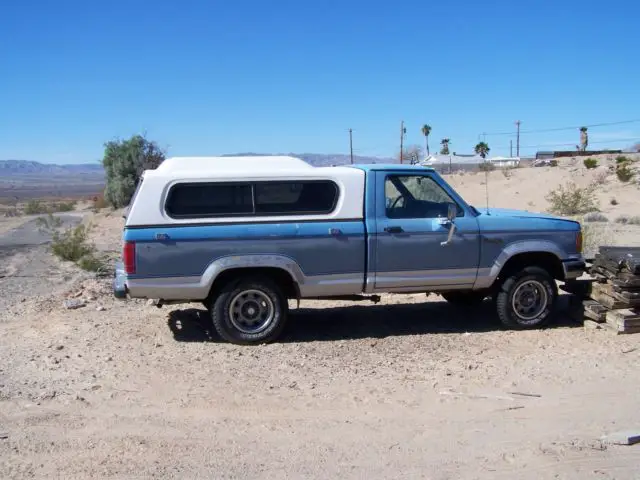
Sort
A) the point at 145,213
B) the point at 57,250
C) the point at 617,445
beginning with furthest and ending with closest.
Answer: the point at 57,250, the point at 145,213, the point at 617,445

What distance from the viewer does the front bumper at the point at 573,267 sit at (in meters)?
8.00

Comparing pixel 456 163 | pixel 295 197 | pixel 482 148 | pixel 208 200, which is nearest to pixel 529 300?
pixel 295 197

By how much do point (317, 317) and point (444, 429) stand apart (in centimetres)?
378

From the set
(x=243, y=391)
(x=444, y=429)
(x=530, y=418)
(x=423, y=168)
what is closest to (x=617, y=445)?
(x=530, y=418)

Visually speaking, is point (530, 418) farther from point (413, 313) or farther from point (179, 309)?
point (179, 309)

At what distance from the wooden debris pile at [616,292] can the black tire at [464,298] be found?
127 centimetres

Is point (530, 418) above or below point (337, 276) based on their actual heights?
below

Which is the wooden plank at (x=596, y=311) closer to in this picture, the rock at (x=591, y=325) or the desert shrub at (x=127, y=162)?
the rock at (x=591, y=325)

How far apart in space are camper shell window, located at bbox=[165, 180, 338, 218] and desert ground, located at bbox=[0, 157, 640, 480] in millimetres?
1447

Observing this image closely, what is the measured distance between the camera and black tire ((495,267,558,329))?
8000mm

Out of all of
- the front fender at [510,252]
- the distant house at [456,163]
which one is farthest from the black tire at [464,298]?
the distant house at [456,163]

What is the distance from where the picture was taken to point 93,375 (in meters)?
6.50

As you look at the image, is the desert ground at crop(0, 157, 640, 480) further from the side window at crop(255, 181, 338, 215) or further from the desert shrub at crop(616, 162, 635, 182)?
the desert shrub at crop(616, 162, 635, 182)

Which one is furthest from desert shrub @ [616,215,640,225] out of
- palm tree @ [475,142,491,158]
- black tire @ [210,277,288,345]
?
palm tree @ [475,142,491,158]
